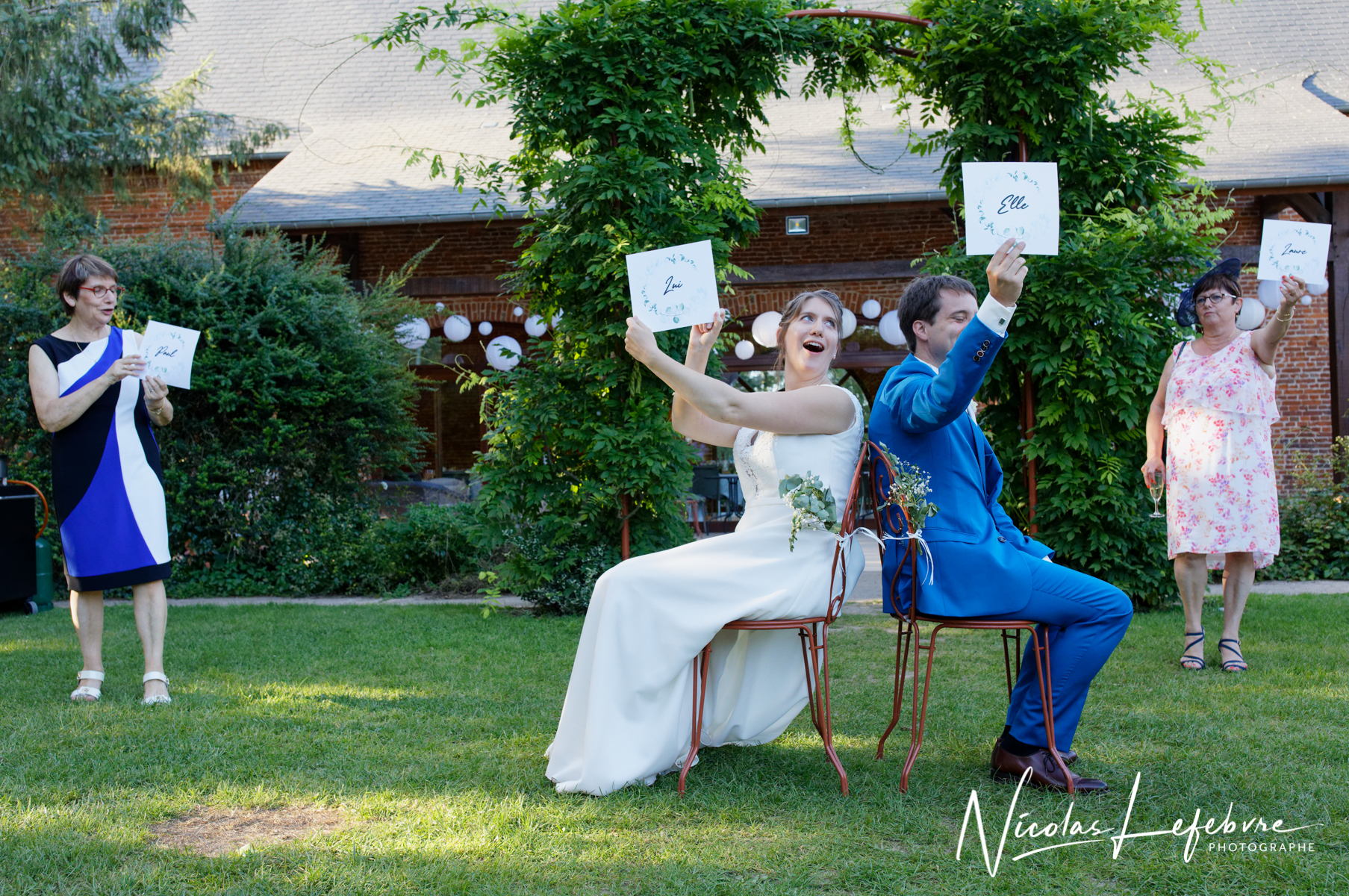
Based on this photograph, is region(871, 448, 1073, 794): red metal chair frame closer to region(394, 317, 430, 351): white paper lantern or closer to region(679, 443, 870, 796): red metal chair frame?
region(679, 443, 870, 796): red metal chair frame

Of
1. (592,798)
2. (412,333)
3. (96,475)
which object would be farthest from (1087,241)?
(412,333)

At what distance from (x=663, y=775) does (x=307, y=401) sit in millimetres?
5638

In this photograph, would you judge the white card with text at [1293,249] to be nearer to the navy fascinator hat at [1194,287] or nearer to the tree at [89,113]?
the navy fascinator hat at [1194,287]

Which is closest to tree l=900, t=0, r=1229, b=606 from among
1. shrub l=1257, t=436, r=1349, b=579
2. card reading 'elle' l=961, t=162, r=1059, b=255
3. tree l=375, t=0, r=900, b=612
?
tree l=375, t=0, r=900, b=612

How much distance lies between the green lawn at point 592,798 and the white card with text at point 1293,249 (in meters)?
1.66

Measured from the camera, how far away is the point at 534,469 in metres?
6.40

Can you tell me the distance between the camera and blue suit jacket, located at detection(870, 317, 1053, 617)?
278 centimetres

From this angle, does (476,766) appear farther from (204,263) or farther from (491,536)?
(204,263)

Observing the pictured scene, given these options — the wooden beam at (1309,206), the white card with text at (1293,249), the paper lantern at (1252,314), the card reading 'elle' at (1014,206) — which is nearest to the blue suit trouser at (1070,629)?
the card reading 'elle' at (1014,206)

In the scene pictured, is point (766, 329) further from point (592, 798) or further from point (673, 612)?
point (592, 798)

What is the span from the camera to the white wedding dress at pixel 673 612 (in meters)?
2.90

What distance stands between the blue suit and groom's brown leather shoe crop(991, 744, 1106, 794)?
6cm

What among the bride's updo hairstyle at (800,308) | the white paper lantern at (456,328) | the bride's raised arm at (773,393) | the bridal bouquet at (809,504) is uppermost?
the white paper lantern at (456,328)

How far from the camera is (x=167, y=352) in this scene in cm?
429
